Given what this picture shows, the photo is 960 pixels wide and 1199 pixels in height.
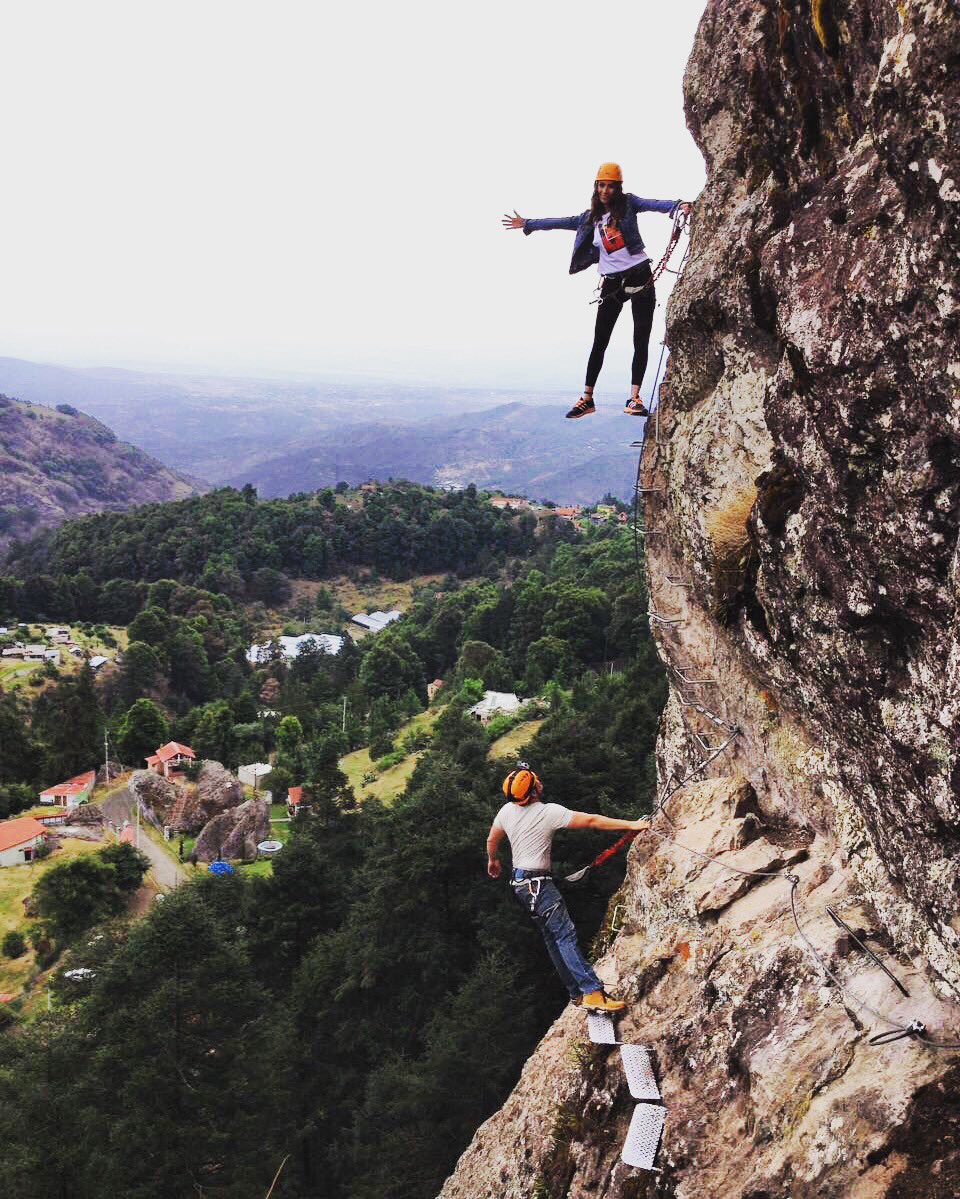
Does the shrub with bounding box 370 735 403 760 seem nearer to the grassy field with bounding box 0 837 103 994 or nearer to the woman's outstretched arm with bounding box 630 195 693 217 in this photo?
the grassy field with bounding box 0 837 103 994

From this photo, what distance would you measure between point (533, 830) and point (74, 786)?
150 ft

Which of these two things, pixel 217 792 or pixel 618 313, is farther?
pixel 217 792

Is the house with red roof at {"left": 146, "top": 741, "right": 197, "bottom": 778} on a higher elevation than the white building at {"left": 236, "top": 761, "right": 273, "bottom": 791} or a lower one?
higher

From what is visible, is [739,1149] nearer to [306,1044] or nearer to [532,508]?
[306,1044]

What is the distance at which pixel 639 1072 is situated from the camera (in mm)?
5828

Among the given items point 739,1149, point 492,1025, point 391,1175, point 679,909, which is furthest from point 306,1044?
point 739,1149

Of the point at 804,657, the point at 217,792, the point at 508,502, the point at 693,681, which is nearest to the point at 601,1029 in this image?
the point at 693,681

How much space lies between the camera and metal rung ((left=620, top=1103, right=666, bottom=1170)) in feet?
17.7

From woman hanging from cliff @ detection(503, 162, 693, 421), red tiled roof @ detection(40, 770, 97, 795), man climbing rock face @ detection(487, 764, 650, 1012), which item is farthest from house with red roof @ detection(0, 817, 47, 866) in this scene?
woman hanging from cliff @ detection(503, 162, 693, 421)

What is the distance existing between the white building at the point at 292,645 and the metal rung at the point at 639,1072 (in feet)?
230

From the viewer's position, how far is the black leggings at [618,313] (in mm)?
7840

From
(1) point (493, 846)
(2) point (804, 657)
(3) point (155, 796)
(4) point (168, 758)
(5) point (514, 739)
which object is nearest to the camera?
(2) point (804, 657)

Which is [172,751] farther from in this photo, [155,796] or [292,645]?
[292,645]

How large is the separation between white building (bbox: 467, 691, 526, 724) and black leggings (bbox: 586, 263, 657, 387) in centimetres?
3738
